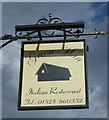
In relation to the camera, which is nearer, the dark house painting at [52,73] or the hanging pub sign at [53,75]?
the hanging pub sign at [53,75]

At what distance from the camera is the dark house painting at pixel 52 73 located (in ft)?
20.0

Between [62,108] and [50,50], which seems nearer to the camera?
[62,108]

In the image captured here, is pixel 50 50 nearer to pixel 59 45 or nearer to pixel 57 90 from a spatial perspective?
pixel 59 45

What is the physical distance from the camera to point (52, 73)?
20.3 ft

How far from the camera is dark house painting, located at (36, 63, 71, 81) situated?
6.11 metres

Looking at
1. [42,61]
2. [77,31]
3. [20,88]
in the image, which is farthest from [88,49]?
[20,88]

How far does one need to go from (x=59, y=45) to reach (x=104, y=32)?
859 mm

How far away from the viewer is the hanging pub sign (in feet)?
19.2

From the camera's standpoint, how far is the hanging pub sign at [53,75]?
5.87m

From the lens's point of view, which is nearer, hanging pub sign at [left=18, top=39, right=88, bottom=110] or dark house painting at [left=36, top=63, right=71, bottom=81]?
hanging pub sign at [left=18, top=39, right=88, bottom=110]

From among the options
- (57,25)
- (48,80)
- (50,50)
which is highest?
(57,25)

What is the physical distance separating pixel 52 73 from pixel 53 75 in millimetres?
44

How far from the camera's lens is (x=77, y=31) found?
652 centimetres

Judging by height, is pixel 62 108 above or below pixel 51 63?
below
